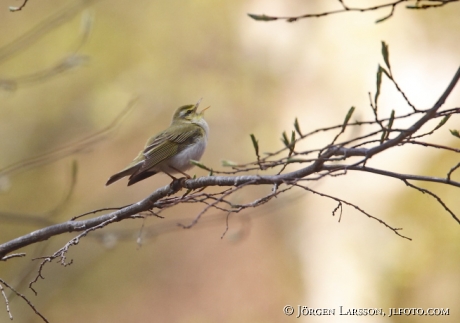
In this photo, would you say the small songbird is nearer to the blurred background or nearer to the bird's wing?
the bird's wing

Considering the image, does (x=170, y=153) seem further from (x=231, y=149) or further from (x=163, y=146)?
(x=231, y=149)

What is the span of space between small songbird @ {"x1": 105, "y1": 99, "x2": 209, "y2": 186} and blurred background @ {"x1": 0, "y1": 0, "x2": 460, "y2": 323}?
4.01 meters

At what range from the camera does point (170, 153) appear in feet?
14.6

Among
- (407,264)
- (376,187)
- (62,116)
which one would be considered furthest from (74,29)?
(407,264)

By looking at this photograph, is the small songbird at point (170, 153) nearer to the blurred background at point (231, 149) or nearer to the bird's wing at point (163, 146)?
the bird's wing at point (163, 146)

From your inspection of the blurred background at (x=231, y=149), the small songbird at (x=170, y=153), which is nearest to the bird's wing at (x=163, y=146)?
the small songbird at (x=170, y=153)

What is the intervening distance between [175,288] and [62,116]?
3.74m

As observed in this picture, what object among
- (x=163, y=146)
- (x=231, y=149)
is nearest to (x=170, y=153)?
(x=163, y=146)

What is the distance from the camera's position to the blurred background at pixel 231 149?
892cm

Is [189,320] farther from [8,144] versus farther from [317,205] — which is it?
[8,144]

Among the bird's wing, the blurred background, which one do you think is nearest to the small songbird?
the bird's wing

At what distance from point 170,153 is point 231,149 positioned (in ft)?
19.6

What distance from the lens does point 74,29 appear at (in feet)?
32.1

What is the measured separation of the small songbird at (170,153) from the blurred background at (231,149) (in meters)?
4.01
